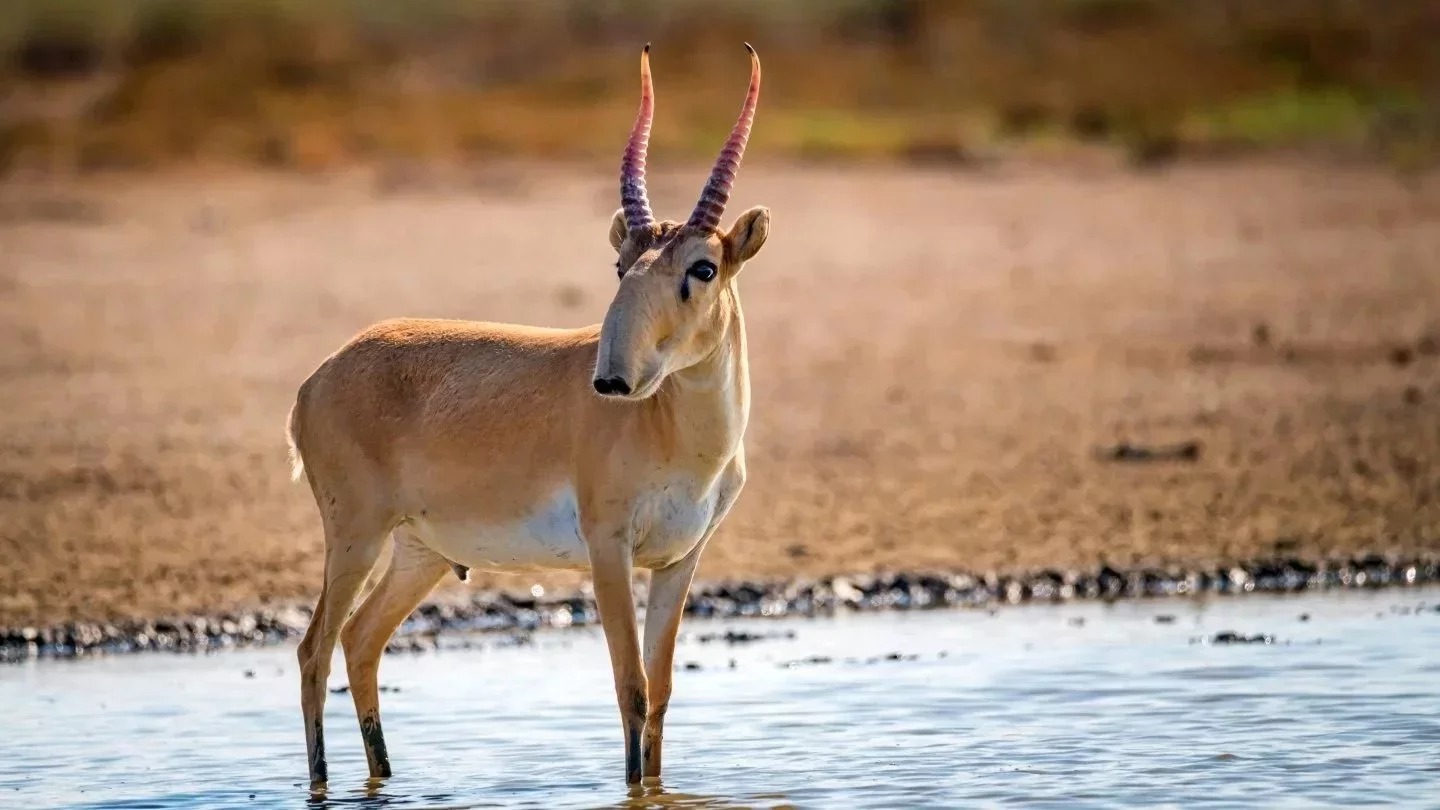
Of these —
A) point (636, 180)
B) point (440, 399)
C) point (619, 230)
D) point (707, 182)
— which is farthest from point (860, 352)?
point (707, 182)

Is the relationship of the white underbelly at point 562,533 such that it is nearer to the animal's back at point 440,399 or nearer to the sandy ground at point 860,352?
the animal's back at point 440,399

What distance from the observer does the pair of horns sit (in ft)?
26.9

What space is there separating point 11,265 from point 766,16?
2799cm

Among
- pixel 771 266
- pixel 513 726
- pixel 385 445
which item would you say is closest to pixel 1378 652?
pixel 513 726

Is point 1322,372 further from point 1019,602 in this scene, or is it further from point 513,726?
point 513,726

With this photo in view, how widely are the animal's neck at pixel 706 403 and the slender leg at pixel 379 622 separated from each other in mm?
1612

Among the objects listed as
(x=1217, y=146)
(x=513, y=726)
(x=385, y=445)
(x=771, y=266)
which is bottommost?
(x=513, y=726)

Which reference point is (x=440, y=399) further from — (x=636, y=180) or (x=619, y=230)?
(x=636, y=180)

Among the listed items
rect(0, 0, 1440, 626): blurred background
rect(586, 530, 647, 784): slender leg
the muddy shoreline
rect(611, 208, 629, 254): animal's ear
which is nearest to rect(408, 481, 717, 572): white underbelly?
rect(586, 530, 647, 784): slender leg

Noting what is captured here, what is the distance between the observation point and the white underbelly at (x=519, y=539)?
876 cm

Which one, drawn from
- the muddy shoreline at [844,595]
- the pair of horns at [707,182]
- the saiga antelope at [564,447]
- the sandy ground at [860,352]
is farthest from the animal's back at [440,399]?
the sandy ground at [860,352]

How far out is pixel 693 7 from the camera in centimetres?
5128

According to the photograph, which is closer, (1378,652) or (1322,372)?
(1378,652)

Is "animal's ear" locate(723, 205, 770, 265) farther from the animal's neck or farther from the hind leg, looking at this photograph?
the hind leg
